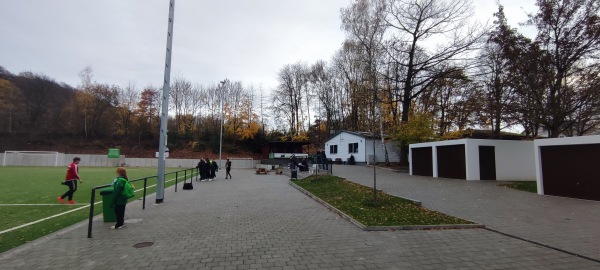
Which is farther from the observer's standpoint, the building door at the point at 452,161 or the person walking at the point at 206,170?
the person walking at the point at 206,170

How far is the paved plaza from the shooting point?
4.82 metres

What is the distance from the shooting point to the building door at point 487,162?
1900cm

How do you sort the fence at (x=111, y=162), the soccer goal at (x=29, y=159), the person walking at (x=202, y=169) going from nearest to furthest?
the person walking at (x=202, y=169) < the soccer goal at (x=29, y=159) < the fence at (x=111, y=162)

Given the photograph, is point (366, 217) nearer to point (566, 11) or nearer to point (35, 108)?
point (566, 11)

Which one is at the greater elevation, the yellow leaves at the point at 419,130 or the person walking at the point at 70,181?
the yellow leaves at the point at 419,130

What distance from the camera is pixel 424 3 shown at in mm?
26828

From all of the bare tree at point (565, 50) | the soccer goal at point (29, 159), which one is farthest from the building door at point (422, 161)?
the soccer goal at point (29, 159)

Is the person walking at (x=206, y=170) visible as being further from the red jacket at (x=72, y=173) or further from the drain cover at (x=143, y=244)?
the drain cover at (x=143, y=244)

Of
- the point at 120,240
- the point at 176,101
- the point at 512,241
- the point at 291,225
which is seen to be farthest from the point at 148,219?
the point at 176,101

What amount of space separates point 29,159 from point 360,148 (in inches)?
1731

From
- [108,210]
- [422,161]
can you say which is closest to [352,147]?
[422,161]

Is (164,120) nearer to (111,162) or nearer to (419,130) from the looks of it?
(419,130)

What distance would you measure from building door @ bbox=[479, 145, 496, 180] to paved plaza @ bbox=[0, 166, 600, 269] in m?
9.73

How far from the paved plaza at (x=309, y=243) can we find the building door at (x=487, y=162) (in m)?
9.73
